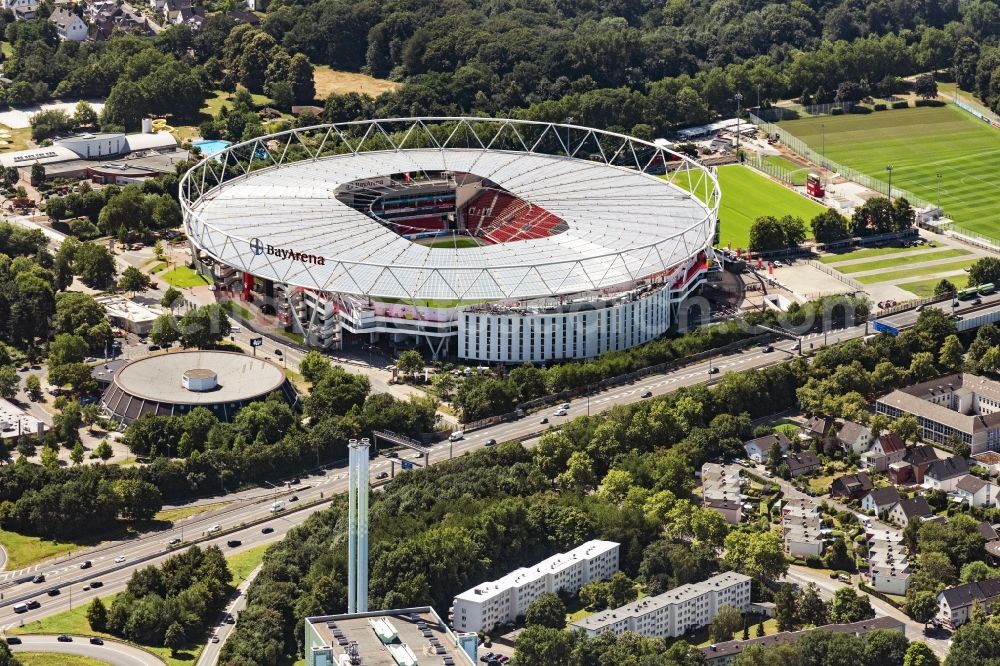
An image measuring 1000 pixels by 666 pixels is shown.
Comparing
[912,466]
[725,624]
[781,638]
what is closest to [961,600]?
[781,638]

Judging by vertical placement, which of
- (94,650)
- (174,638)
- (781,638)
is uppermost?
(781,638)

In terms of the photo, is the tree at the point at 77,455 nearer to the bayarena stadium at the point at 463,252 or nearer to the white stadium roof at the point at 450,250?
the bayarena stadium at the point at 463,252

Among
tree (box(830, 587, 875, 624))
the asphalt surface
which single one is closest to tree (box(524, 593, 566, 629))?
tree (box(830, 587, 875, 624))

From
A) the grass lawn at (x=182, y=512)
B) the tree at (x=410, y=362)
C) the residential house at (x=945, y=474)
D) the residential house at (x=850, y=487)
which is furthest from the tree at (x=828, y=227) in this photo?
the grass lawn at (x=182, y=512)

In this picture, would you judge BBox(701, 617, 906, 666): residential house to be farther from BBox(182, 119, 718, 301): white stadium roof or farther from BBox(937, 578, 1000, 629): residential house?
BBox(182, 119, 718, 301): white stadium roof

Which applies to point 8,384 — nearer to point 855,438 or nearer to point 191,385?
point 191,385
